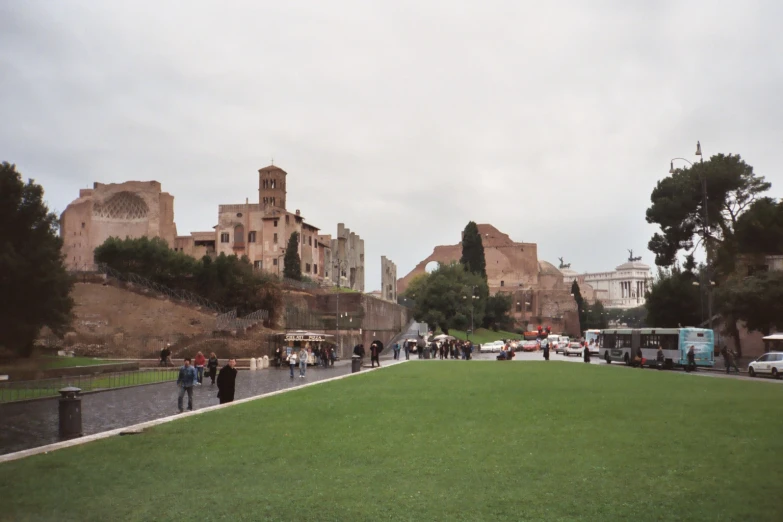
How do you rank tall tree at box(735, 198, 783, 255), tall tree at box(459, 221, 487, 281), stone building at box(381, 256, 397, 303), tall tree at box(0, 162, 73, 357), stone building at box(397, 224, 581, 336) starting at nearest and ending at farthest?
tall tree at box(0, 162, 73, 357) → tall tree at box(735, 198, 783, 255) → tall tree at box(459, 221, 487, 281) → stone building at box(381, 256, 397, 303) → stone building at box(397, 224, 581, 336)

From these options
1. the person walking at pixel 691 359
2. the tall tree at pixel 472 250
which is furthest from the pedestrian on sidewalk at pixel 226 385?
the tall tree at pixel 472 250

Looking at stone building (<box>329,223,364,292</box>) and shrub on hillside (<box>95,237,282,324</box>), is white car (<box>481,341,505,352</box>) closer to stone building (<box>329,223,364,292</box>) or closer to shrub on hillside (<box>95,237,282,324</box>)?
shrub on hillside (<box>95,237,282,324</box>)

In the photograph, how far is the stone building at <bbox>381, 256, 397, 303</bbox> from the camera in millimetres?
95444

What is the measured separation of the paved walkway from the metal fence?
1.03m

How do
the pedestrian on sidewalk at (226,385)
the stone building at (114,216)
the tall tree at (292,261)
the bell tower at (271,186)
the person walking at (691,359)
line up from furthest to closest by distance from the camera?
the bell tower at (271,186) < the stone building at (114,216) < the tall tree at (292,261) < the person walking at (691,359) < the pedestrian on sidewalk at (226,385)

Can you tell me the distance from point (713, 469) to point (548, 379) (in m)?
15.8

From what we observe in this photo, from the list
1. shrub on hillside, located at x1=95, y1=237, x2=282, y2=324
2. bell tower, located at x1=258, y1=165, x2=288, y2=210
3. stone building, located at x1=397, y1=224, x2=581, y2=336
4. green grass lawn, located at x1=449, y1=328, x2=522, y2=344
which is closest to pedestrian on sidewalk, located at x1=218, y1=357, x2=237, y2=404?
shrub on hillside, located at x1=95, y1=237, x2=282, y2=324

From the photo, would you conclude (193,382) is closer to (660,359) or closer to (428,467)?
(428,467)

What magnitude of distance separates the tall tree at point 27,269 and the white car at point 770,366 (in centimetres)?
2795

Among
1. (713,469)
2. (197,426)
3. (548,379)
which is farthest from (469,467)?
(548,379)

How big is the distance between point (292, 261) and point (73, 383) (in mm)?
53095

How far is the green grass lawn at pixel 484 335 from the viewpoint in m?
79.3

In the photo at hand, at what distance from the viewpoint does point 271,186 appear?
9438 centimetres

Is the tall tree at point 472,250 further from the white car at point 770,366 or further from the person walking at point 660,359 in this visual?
the white car at point 770,366
